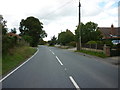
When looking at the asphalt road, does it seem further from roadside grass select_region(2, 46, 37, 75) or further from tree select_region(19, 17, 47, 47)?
tree select_region(19, 17, 47, 47)

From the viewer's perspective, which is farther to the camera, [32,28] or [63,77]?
[32,28]

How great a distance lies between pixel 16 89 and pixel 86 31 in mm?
41775

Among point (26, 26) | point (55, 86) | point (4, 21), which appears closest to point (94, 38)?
point (4, 21)

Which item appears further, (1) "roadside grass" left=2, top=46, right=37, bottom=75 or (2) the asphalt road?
(1) "roadside grass" left=2, top=46, right=37, bottom=75

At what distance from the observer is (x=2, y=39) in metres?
18.1

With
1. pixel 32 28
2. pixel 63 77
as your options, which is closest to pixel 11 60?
pixel 63 77

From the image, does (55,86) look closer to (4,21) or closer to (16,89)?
(16,89)

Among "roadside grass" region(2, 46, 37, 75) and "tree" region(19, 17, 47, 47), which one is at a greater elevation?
"tree" region(19, 17, 47, 47)

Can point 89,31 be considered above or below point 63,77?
above

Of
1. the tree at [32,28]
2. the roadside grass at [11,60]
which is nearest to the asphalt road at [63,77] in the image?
the roadside grass at [11,60]

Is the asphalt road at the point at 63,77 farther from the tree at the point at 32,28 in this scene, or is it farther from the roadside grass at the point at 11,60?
the tree at the point at 32,28

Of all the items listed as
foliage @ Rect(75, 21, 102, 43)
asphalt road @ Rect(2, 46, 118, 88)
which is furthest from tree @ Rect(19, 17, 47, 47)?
asphalt road @ Rect(2, 46, 118, 88)

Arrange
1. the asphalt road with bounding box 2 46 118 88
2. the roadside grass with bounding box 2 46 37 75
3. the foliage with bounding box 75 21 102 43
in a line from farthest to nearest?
the foliage with bounding box 75 21 102 43 < the roadside grass with bounding box 2 46 37 75 < the asphalt road with bounding box 2 46 118 88

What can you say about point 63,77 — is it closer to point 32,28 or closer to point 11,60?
point 11,60
